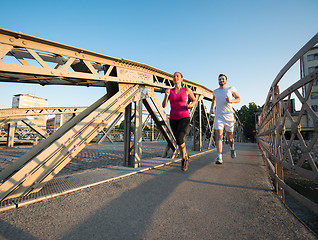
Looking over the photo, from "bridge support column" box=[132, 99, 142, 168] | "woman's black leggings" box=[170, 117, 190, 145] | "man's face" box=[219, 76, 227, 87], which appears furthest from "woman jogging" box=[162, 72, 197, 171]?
"man's face" box=[219, 76, 227, 87]

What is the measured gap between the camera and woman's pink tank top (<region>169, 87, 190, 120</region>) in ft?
12.3

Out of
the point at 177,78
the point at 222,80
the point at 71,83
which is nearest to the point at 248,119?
the point at 222,80

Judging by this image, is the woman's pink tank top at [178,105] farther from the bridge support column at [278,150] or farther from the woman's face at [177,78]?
the bridge support column at [278,150]

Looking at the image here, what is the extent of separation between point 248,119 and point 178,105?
51600 millimetres

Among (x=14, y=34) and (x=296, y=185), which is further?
(x=296, y=185)

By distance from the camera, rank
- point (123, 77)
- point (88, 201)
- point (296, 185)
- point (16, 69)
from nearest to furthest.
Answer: point (88, 201), point (16, 69), point (123, 77), point (296, 185)

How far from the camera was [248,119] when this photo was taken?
48.3m

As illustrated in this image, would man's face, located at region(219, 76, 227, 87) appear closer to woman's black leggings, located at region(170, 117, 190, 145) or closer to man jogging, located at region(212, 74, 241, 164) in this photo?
man jogging, located at region(212, 74, 241, 164)

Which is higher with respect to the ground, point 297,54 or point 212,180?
point 297,54

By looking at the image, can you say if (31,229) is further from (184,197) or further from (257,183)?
(257,183)

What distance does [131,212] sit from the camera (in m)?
1.69

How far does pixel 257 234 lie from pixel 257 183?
1605 millimetres

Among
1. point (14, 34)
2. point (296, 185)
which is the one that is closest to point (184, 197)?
point (14, 34)

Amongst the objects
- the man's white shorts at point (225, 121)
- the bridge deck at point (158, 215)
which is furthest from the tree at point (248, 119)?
the bridge deck at point (158, 215)
